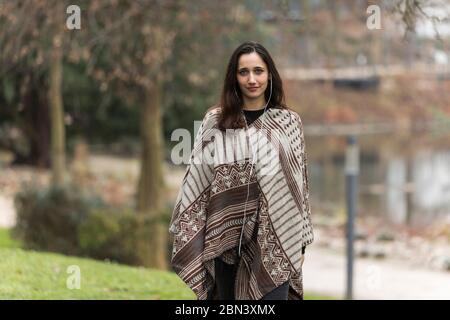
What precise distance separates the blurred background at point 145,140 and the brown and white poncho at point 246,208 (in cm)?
161

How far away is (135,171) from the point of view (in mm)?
19156

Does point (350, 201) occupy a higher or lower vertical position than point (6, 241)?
higher

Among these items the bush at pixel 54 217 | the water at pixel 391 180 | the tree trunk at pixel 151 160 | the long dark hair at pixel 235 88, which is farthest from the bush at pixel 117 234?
the long dark hair at pixel 235 88

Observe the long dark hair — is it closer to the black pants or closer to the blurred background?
the black pants

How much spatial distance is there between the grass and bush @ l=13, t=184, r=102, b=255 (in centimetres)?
286

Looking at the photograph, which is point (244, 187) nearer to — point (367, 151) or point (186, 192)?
point (186, 192)

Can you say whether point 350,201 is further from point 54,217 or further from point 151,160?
point 54,217

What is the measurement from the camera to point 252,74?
3094 millimetres

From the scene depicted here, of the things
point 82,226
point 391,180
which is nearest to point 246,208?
point 82,226

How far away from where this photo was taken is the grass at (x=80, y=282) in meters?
4.53

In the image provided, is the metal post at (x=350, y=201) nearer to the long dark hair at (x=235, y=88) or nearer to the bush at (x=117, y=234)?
the bush at (x=117, y=234)

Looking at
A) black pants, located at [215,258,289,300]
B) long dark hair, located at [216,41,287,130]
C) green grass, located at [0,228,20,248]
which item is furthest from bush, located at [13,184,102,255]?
long dark hair, located at [216,41,287,130]

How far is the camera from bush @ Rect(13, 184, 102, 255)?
8.89 meters

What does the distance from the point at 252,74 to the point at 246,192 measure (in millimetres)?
498
